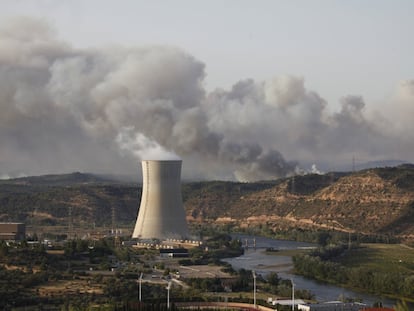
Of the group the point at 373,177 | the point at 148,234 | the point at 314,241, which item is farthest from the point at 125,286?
the point at 373,177

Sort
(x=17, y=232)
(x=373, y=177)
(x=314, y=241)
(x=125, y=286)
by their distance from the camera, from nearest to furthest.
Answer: (x=125, y=286), (x=17, y=232), (x=314, y=241), (x=373, y=177)

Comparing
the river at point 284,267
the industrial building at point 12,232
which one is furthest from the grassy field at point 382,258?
the industrial building at point 12,232

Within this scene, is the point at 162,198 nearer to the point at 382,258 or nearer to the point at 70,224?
the point at 382,258

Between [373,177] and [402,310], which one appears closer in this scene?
[402,310]

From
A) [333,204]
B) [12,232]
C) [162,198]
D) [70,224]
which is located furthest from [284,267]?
[70,224]

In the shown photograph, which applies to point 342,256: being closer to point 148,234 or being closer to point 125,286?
point 148,234

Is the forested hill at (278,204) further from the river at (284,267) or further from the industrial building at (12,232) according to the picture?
the industrial building at (12,232)

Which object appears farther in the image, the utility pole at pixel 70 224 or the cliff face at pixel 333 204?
the cliff face at pixel 333 204
